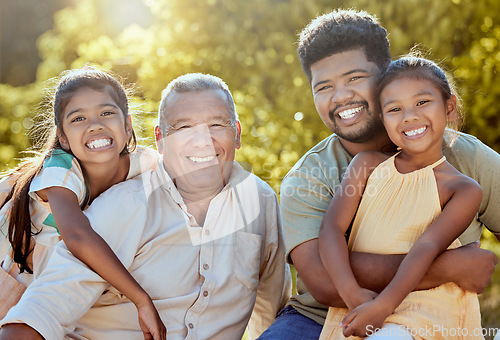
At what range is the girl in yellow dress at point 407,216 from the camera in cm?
241

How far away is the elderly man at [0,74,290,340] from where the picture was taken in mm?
2719

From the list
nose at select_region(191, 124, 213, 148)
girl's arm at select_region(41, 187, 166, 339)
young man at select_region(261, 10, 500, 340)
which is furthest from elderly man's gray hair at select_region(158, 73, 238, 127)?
girl's arm at select_region(41, 187, 166, 339)

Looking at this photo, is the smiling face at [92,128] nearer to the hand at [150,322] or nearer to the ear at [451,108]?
the hand at [150,322]

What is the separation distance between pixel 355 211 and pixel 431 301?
494 mm

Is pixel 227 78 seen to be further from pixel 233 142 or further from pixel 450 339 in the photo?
pixel 450 339

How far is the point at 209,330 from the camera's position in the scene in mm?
2832

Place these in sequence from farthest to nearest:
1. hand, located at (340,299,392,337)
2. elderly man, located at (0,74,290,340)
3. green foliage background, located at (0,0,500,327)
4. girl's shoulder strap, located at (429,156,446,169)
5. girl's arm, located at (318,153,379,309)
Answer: green foliage background, located at (0,0,500,327)
elderly man, located at (0,74,290,340)
girl's shoulder strap, located at (429,156,446,169)
girl's arm, located at (318,153,379,309)
hand, located at (340,299,392,337)

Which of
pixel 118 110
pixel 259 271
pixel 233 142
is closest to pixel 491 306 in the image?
pixel 259 271

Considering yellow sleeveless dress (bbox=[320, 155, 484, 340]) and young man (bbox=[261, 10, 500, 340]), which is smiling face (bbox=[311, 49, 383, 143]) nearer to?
young man (bbox=[261, 10, 500, 340])

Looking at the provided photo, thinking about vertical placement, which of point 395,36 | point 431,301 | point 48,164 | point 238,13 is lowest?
point 431,301

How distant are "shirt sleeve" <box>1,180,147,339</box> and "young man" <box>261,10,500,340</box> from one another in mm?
738

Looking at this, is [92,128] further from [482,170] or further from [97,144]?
[482,170]

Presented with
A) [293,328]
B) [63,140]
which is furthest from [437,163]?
[63,140]

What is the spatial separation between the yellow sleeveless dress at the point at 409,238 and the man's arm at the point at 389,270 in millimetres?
56
